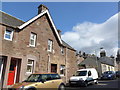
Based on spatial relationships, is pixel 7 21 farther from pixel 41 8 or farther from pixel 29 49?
pixel 41 8

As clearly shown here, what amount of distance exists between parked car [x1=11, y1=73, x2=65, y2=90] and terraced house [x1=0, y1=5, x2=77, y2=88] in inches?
137

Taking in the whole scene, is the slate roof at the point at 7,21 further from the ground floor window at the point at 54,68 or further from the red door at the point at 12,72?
the ground floor window at the point at 54,68

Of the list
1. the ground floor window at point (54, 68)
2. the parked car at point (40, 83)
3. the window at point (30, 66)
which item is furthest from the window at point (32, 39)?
the parked car at point (40, 83)

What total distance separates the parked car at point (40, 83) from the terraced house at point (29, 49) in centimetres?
348

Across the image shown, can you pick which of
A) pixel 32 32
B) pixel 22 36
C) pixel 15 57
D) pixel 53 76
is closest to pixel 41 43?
pixel 32 32

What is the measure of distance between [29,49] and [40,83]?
5.98 metres

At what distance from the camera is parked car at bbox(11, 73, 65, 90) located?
712cm

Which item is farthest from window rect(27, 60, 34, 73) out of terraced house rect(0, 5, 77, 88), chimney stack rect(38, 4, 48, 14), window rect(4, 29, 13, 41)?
chimney stack rect(38, 4, 48, 14)

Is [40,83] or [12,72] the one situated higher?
[12,72]

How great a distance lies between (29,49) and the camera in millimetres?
12961

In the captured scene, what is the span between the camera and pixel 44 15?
1619cm

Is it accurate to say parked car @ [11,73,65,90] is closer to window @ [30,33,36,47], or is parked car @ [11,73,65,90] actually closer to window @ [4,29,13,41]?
window @ [4,29,13,41]

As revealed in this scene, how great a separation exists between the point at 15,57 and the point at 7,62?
95 cm

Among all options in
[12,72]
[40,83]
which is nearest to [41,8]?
[12,72]
